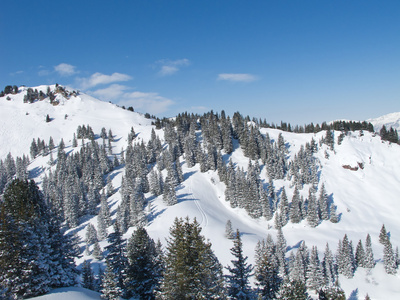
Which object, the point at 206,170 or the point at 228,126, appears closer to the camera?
the point at 206,170

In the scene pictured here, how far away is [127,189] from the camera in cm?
10488

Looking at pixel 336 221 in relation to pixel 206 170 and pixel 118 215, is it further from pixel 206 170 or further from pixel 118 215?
pixel 118 215

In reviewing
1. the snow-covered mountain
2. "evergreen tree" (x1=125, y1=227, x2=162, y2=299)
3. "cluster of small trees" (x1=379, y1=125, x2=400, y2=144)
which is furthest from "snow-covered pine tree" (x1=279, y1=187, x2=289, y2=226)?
"evergreen tree" (x1=125, y1=227, x2=162, y2=299)

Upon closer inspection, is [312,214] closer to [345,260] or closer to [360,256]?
[360,256]

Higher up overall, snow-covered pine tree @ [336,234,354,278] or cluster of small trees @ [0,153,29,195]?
cluster of small trees @ [0,153,29,195]

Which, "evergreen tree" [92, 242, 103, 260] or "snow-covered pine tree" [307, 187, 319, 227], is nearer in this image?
"evergreen tree" [92, 242, 103, 260]

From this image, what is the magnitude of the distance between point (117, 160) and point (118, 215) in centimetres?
5938

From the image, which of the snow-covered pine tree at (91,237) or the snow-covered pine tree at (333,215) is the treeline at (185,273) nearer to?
the snow-covered pine tree at (91,237)

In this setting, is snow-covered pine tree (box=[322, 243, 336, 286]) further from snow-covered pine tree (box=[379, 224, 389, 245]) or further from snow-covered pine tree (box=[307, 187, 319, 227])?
snow-covered pine tree (box=[379, 224, 389, 245])

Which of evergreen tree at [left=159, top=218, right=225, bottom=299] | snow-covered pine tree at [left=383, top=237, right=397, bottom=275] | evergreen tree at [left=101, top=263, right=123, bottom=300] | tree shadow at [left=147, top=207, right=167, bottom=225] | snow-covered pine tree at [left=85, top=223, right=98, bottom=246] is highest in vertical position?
evergreen tree at [left=159, top=218, right=225, bottom=299]

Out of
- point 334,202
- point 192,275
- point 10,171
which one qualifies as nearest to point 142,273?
point 192,275

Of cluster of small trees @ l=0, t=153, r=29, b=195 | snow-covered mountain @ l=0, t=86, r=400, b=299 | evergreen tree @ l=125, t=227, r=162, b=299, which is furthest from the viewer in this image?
cluster of small trees @ l=0, t=153, r=29, b=195

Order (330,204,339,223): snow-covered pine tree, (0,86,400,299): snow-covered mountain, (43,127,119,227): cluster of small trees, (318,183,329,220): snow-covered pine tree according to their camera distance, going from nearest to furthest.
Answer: (0,86,400,299): snow-covered mountain → (330,204,339,223): snow-covered pine tree → (43,127,119,227): cluster of small trees → (318,183,329,220): snow-covered pine tree

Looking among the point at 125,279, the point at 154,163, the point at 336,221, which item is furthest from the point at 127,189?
the point at 336,221
